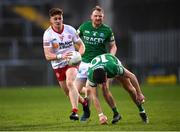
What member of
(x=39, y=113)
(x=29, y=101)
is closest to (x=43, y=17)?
(x=29, y=101)

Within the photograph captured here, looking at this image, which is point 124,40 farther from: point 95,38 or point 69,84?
point 69,84

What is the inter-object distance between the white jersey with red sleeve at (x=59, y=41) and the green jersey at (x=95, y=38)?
0.37 m

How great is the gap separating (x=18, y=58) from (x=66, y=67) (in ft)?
62.5

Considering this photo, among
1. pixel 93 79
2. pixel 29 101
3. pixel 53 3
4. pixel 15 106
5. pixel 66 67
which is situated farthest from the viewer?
pixel 53 3

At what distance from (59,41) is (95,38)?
81cm

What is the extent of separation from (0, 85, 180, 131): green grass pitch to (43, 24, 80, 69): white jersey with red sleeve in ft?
3.90

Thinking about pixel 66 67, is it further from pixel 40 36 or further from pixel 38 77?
pixel 40 36

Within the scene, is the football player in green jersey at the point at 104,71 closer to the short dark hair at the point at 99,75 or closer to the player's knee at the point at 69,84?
the short dark hair at the point at 99,75

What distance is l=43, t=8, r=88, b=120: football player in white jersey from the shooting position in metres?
15.4

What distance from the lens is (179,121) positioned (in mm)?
15047

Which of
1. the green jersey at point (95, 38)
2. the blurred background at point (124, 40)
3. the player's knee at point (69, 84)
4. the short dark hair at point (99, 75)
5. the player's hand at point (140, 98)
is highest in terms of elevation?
the green jersey at point (95, 38)

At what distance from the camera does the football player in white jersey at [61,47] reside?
1544 cm

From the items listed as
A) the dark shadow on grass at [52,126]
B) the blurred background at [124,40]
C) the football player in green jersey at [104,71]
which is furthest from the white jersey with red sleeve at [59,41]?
the blurred background at [124,40]

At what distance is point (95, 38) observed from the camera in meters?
16.1
